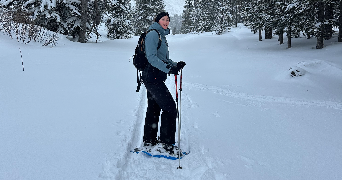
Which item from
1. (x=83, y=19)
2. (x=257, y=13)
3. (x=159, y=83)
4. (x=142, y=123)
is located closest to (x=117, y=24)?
(x=83, y=19)

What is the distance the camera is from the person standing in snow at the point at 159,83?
305cm

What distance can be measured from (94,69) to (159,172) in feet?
23.4

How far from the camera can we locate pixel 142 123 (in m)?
4.73

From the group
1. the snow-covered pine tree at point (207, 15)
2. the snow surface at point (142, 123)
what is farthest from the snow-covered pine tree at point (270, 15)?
the snow-covered pine tree at point (207, 15)

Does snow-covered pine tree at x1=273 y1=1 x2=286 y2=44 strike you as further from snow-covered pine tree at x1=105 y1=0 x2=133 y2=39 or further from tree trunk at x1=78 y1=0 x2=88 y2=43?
snow-covered pine tree at x1=105 y1=0 x2=133 y2=39

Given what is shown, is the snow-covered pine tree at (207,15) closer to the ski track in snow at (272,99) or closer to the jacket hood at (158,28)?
the ski track in snow at (272,99)

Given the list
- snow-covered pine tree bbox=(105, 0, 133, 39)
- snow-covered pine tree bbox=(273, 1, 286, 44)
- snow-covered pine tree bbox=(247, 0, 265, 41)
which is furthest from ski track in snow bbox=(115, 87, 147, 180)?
snow-covered pine tree bbox=(105, 0, 133, 39)

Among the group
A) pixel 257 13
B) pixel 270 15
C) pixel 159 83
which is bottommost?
pixel 159 83

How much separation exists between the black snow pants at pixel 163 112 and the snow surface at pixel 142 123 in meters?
0.37

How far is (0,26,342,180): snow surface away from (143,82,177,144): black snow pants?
1.22ft

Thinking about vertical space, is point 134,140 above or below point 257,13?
below

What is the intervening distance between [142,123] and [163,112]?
4.59ft

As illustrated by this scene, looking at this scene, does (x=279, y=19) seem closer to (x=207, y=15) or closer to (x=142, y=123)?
(x=142, y=123)

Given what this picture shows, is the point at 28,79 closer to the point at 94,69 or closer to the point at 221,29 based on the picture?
the point at 94,69
